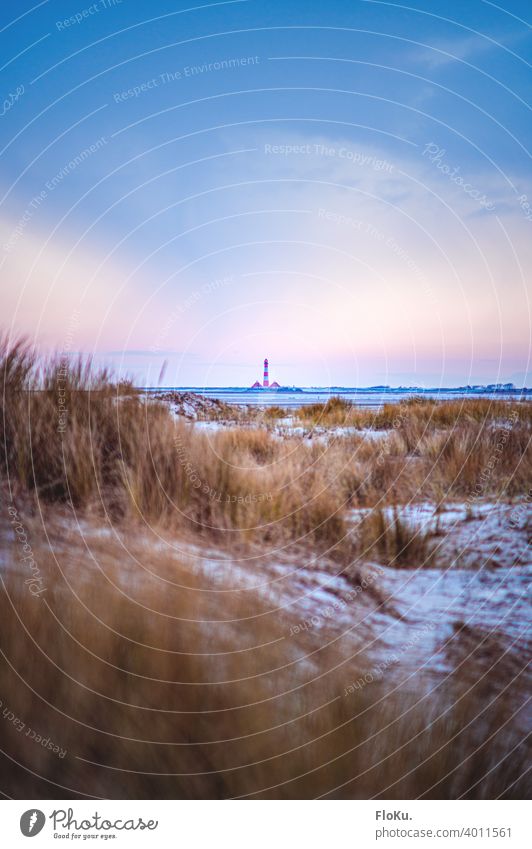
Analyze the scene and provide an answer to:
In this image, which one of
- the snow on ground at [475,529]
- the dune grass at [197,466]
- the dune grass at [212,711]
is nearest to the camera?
the dune grass at [212,711]

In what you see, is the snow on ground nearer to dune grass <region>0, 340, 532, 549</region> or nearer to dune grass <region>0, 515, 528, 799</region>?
dune grass <region>0, 340, 532, 549</region>

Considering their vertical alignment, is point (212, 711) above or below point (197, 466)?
below

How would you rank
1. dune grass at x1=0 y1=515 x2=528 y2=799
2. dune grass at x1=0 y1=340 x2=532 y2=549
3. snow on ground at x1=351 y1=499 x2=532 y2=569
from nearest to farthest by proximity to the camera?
dune grass at x1=0 y1=515 x2=528 y2=799
snow on ground at x1=351 y1=499 x2=532 y2=569
dune grass at x1=0 y1=340 x2=532 y2=549

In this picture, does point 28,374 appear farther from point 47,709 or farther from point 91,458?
point 47,709

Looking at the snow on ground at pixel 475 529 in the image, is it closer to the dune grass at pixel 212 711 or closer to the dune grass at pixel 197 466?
the dune grass at pixel 197 466

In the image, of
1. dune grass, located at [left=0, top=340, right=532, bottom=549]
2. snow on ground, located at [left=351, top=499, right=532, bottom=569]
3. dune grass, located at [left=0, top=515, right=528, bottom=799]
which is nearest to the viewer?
dune grass, located at [left=0, top=515, right=528, bottom=799]

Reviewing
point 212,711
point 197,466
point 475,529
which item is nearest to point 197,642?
point 212,711

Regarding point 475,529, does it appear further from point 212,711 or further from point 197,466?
point 212,711

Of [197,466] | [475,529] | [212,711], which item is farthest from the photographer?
[197,466]

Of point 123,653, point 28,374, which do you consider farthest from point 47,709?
point 28,374

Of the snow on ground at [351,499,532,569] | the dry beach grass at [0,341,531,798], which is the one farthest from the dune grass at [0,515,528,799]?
the snow on ground at [351,499,532,569]

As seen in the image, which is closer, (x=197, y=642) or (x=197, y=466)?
(x=197, y=642)

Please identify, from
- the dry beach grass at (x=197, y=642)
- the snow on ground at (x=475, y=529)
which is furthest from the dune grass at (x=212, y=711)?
the snow on ground at (x=475, y=529)

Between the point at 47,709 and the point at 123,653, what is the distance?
24cm
